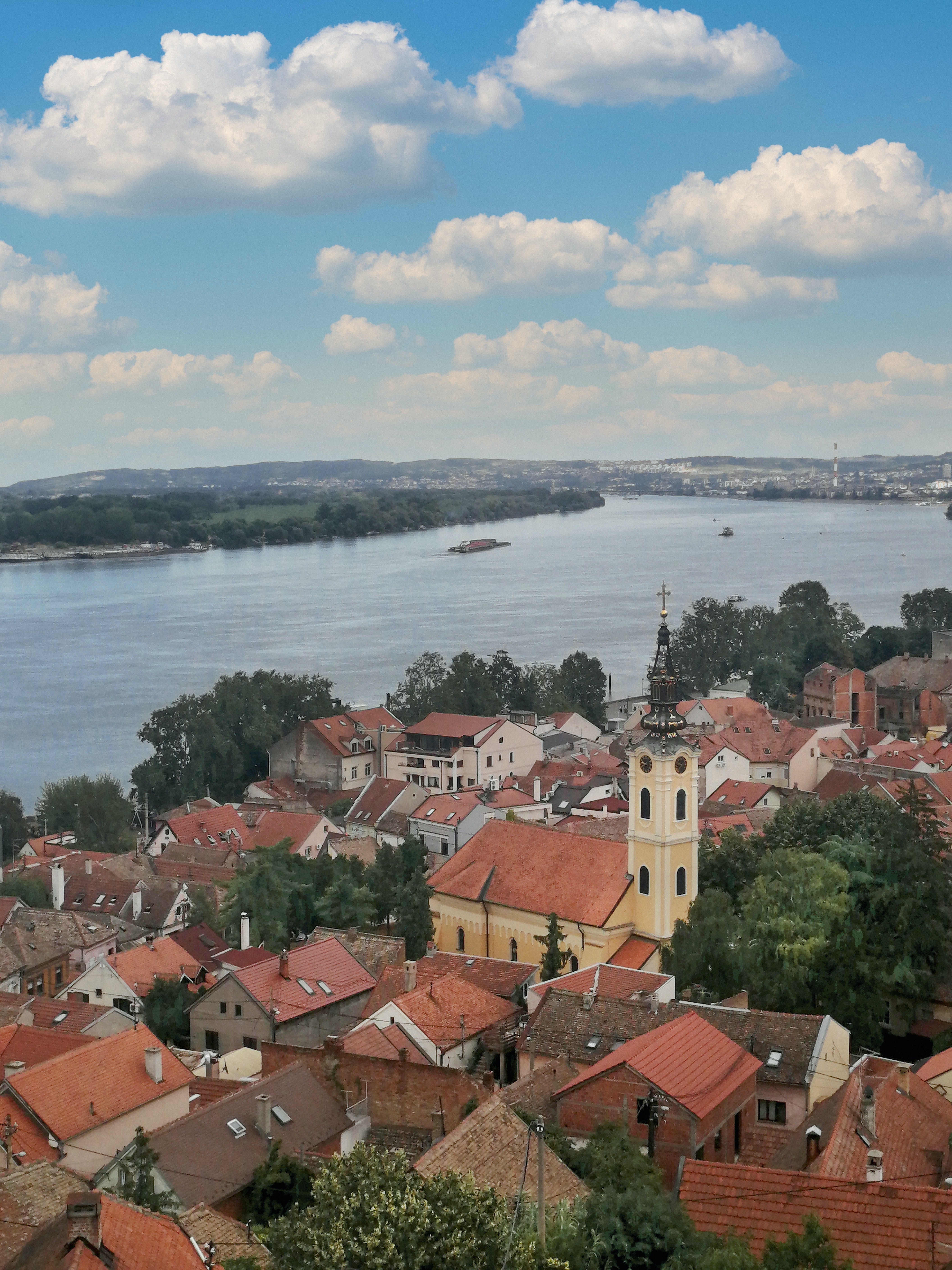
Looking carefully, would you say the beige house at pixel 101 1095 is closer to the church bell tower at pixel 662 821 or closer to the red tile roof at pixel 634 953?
the red tile roof at pixel 634 953

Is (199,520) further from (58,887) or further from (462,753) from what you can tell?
(58,887)

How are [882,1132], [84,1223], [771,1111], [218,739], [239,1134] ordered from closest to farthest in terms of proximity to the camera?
1. [84,1223]
2. [882,1132]
3. [239,1134]
4. [771,1111]
5. [218,739]

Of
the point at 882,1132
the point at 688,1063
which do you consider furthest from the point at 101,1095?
the point at 882,1132

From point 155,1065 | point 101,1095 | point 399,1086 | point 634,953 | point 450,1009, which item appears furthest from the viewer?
point 634,953

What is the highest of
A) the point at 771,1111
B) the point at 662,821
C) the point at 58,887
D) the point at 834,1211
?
the point at 662,821

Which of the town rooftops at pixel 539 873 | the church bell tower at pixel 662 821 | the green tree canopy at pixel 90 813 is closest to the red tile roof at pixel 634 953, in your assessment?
the church bell tower at pixel 662 821

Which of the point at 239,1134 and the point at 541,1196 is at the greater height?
the point at 541,1196

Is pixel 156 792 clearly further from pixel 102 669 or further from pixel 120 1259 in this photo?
pixel 120 1259
